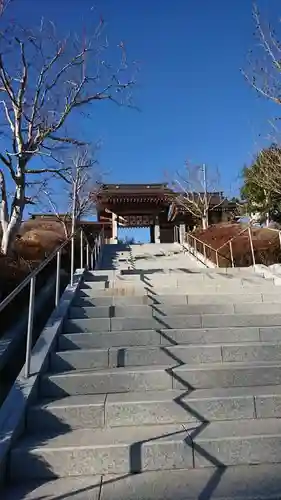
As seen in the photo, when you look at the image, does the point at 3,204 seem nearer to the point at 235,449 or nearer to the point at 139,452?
the point at 139,452

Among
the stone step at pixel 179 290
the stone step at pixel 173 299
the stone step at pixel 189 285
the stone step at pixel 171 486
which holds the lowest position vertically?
the stone step at pixel 171 486

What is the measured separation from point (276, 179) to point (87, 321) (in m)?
7.93

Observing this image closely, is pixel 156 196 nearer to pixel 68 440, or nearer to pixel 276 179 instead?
pixel 276 179

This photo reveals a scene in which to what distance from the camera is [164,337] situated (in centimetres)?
387

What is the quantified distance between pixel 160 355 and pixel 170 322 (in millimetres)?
738

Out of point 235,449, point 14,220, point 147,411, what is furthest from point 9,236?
point 235,449

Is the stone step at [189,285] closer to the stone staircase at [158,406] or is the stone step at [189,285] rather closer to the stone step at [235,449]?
the stone staircase at [158,406]

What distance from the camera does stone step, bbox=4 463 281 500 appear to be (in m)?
2.10

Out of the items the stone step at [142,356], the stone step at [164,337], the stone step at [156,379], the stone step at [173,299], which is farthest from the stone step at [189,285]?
the stone step at [156,379]

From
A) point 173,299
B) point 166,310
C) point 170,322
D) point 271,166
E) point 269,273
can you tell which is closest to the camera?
point 170,322

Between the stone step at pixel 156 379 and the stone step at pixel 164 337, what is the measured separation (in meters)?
0.61

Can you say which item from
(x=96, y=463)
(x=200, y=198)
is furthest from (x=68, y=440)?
(x=200, y=198)

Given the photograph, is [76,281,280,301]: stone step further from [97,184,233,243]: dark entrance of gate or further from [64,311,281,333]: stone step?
[97,184,233,243]: dark entrance of gate

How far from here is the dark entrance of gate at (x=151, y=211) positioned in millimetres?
23859
